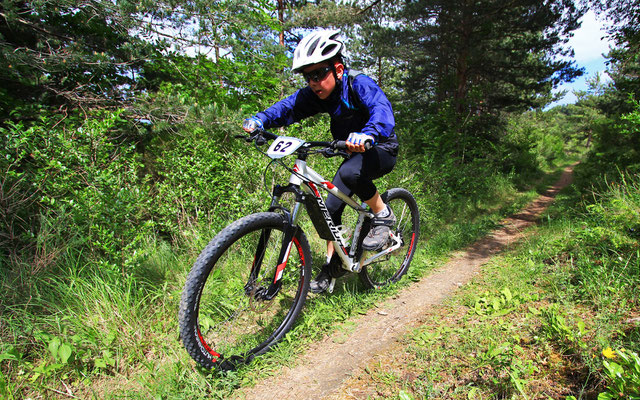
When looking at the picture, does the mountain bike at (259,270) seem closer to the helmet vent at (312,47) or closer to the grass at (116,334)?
the grass at (116,334)

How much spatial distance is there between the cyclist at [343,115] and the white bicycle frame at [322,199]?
0.42ft

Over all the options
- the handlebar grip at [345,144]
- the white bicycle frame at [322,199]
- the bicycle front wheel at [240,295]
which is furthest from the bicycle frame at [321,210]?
the handlebar grip at [345,144]

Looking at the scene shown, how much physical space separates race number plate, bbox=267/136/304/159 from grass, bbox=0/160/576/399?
5.19ft

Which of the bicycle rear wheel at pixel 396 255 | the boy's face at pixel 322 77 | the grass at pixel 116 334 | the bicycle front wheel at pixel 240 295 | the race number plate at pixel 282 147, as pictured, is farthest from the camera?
the bicycle rear wheel at pixel 396 255

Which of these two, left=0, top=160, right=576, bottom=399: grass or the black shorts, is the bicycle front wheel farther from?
the black shorts

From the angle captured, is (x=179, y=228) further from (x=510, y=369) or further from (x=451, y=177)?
(x=451, y=177)

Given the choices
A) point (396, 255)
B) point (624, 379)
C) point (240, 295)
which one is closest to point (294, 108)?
point (240, 295)

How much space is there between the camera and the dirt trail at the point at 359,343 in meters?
2.19

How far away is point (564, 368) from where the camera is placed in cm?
192

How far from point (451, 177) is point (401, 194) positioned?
18.5 feet

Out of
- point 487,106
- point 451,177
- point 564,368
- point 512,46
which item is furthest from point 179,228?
point 487,106

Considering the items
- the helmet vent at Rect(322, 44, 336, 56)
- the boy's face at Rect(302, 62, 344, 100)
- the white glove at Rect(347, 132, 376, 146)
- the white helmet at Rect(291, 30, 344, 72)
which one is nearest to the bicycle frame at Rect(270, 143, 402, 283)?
the white glove at Rect(347, 132, 376, 146)

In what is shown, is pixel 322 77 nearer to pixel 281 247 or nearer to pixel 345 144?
pixel 345 144

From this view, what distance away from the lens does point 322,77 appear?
263 cm
